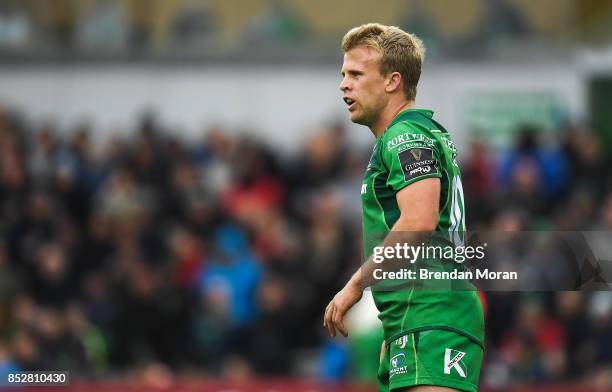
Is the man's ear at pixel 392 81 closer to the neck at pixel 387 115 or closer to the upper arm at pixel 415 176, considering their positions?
the neck at pixel 387 115

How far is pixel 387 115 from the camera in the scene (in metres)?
6.08

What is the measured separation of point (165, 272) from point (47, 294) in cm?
136

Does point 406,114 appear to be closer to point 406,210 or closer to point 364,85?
point 364,85

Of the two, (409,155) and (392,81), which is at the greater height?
(392,81)

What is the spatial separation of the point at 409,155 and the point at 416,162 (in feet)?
0.16

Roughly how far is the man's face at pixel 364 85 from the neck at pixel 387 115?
21 mm

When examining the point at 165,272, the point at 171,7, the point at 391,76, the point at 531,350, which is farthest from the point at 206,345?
the point at 391,76

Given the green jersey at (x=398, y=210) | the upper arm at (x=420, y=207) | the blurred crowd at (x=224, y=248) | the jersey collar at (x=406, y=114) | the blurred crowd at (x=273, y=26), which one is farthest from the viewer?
the blurred crowd at (x=273, y=26)

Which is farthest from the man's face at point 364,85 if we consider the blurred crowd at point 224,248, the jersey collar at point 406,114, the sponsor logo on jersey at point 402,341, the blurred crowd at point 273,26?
the blurred crowd at point 273,26

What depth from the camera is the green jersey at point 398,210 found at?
5.76 m

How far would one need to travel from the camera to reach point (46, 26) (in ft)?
62.2

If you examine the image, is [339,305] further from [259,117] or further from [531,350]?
[259,117]

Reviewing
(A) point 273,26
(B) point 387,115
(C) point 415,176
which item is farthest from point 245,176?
(C) point 415,176

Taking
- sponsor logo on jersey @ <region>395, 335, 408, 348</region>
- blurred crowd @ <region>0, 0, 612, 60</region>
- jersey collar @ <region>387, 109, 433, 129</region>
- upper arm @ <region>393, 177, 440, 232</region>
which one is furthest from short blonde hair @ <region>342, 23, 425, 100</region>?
blurred crowd @ <region>0, 0, 612, 60</region>
